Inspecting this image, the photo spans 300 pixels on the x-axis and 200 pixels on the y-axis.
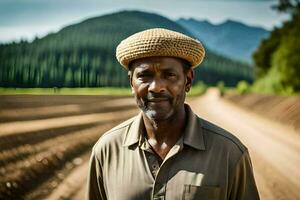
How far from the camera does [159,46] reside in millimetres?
2025

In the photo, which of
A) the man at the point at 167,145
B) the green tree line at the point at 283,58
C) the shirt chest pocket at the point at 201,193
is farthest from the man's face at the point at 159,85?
the green tree line at the point at 283,58

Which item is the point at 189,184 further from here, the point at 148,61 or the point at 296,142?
the point at 296,142

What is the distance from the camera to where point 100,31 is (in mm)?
29547

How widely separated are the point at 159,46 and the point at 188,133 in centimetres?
37

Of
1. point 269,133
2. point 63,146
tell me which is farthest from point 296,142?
point 63,146

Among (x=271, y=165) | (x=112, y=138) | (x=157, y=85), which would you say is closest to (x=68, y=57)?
(x=271, y=165)

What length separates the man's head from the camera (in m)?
2.04

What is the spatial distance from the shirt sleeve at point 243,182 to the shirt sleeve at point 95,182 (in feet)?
1.84

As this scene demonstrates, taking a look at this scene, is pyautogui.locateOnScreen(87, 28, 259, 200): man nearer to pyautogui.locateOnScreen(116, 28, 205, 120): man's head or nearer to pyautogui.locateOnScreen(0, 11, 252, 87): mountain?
pyautogui.locateOnScreen(116, 28, 205, 120): man's head

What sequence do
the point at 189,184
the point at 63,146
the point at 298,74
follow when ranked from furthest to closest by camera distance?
the point at 298,74
the point at 63,146
the point at 189,184

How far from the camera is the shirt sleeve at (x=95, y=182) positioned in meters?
2.25

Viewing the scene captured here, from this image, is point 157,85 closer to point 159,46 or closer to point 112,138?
point 159,46

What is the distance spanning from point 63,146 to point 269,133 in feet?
17.3

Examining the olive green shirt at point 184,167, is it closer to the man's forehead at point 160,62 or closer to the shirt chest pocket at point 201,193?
the shirt chest pocket at point 201,193
